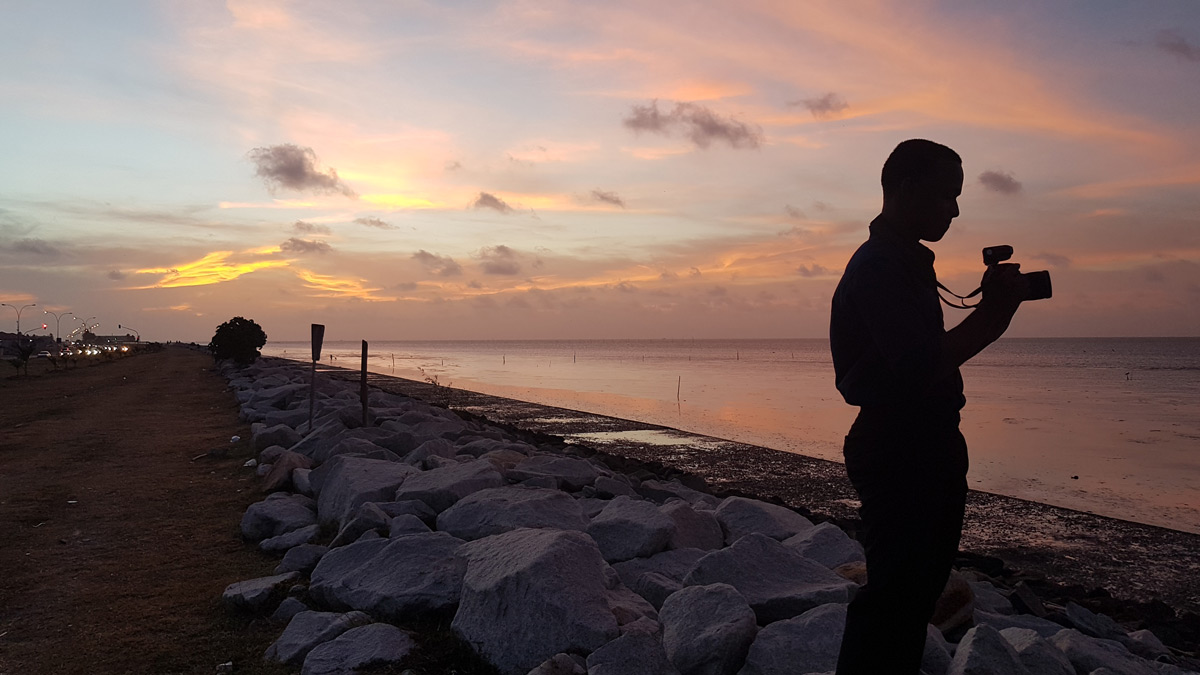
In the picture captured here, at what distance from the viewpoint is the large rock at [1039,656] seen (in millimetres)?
3578

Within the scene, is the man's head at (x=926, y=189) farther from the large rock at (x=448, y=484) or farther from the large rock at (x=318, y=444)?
the large rock at (x=318, y=444)

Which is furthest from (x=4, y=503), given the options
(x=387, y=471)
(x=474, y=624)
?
(x=474, y=624)

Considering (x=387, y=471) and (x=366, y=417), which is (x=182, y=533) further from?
(x=366, y=417)

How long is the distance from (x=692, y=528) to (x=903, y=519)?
13.4 ft

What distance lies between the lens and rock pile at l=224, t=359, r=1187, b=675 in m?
3.79

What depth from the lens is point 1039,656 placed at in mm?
3621

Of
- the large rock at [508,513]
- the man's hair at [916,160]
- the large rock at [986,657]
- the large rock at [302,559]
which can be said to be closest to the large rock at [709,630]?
the large rock at [986,657]

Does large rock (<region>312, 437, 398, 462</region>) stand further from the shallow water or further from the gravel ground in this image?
the shallow water

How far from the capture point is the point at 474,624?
430 centimetres

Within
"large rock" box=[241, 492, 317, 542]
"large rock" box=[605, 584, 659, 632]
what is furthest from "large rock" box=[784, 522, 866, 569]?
"large rock" box=[241, 492, 317, 542]

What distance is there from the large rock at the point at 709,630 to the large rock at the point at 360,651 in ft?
4.91

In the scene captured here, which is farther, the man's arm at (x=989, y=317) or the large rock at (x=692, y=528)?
the large rock at (x=692, y=528)

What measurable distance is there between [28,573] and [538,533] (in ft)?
15.1

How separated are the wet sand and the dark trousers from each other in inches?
243
